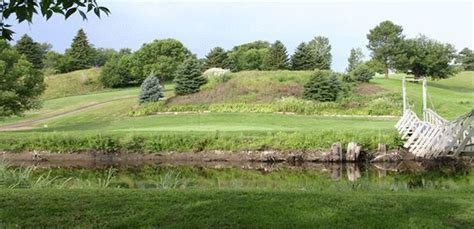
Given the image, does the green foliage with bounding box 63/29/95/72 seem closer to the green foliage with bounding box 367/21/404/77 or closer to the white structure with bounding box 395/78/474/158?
the green foliage with bounding box 367/21/404/77

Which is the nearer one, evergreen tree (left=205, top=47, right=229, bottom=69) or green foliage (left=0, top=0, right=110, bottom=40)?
green foliage (left=0, top=0, right=110, bottom=40)

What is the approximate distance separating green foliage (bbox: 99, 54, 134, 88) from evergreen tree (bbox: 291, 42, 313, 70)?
2131 centimetres

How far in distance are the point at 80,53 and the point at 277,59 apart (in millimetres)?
28781

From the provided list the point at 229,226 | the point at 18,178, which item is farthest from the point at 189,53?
the point at 229,226

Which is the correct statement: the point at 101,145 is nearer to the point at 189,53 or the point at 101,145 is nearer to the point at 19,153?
the point at 19,153

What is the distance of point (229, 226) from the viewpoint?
621 centimetres

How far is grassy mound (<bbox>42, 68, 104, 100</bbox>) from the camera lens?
217 ft

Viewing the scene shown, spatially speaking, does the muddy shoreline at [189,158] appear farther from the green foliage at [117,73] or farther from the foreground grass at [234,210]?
the green foliage at [117,73]

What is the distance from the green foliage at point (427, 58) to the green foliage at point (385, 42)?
1.94m

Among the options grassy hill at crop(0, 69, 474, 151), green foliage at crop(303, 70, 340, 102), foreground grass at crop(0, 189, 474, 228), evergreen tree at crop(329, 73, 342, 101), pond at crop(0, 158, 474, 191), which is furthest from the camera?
evergreen tree at crop(329, 73, 342, 101)

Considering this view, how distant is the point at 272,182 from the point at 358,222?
1078cm

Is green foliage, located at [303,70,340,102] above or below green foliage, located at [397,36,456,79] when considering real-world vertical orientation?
below

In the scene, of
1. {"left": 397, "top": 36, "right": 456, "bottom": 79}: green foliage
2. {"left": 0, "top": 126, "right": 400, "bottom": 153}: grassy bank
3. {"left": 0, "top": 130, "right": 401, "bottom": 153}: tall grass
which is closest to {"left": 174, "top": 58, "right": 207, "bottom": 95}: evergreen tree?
{"left": 0, "top": 126, "right": 400, "bottom": 153}: grassy bank

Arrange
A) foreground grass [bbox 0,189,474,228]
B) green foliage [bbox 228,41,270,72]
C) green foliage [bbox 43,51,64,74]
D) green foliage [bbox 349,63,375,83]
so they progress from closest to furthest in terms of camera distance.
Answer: foreground grass [bbox 0,189,474,228] < green foliage [bbox 349,63,375,83] < green foliage [bbox 43,51,64,74] < green foliage [bbox 228,41,270,72]
